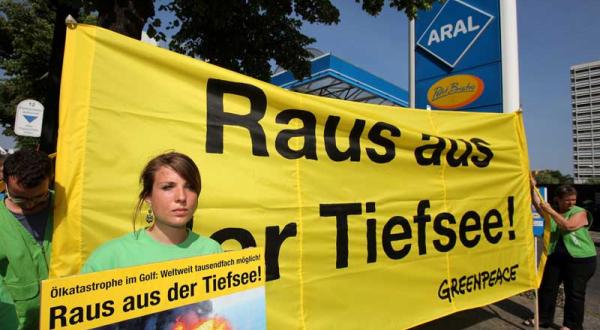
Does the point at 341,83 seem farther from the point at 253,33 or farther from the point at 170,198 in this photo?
the point at 170,198

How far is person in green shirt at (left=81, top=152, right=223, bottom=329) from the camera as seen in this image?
1.37 m

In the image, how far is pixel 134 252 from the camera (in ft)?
4.52

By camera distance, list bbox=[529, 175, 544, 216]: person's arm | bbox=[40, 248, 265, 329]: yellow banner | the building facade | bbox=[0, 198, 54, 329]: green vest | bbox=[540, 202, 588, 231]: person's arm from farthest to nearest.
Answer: the building facade, bbox=[529, 175, 544, 216]: person's arm, bbox=[540, 202, 588, 231]: person's arm, bbox=[0, 198, 54, 329]: green vest, bbox=[40, 248, 265, 329]: yellow banner

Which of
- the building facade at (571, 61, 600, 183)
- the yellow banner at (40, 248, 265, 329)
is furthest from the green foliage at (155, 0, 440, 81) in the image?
the building facade at (571, 61, 600, 183)

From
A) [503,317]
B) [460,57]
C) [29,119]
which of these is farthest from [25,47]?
[503,317]

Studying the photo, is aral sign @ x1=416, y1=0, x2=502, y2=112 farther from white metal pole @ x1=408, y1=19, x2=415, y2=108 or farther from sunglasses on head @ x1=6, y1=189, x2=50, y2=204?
sunglasses on head @ x1=6, y1=189, x2=50, y2=204

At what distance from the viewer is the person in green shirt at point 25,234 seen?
165cm

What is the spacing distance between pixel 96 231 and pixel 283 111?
1.24m

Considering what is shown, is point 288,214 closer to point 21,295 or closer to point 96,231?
point 96,231

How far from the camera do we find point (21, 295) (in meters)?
1.66

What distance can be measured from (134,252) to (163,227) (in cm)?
13

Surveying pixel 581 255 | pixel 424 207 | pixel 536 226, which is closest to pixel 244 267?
pixel 424 207

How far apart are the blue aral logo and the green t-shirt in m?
5.70

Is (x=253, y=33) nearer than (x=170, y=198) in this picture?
No
